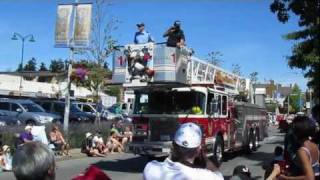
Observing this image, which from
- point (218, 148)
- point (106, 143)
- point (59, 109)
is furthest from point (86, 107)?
point (218, 148)

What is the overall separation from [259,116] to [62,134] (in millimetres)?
8713

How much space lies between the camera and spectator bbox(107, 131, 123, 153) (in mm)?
25122

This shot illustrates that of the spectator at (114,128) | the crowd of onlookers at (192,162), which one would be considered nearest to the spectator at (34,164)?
the crowd of onlookers at (192,162)

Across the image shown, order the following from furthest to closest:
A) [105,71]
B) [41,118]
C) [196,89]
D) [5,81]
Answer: [5,81]
[105,71]
[41,118]
[196,89]

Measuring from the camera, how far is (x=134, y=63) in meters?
17.1

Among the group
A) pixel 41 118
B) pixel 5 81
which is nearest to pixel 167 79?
pixel 41 118

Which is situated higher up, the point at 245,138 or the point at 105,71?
the point at 105,71

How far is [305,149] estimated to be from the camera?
5.85 meters

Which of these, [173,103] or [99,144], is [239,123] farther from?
[99,144]

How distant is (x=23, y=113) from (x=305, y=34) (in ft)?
64.3

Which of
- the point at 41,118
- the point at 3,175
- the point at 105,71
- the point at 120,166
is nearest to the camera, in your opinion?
the point at 3,175

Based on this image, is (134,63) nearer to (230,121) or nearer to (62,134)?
(230,121)

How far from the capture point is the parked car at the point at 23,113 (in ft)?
106

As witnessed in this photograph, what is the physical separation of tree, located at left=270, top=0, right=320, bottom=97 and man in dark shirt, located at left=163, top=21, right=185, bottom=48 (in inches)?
123
